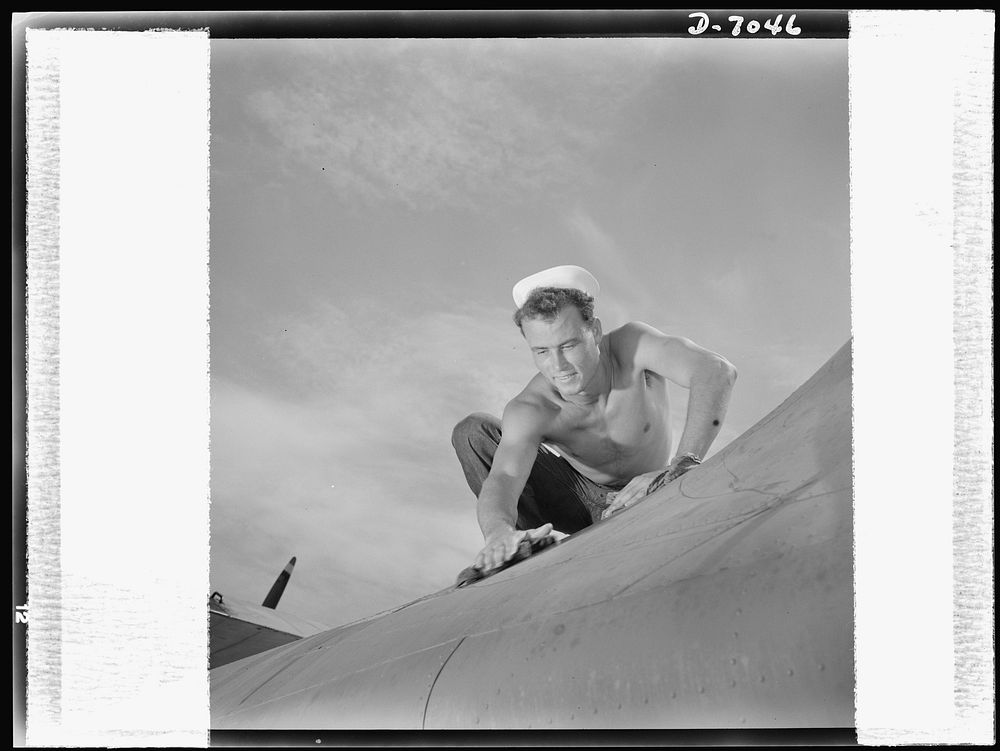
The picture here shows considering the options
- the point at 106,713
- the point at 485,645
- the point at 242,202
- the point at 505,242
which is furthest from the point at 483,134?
the point at 106,713

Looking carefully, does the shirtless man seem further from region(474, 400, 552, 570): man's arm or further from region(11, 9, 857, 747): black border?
region(11, 9, 857, 747): black border

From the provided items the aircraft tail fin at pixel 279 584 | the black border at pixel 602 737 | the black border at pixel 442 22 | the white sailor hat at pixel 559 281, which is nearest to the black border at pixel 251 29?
the black border at pixel 442 22

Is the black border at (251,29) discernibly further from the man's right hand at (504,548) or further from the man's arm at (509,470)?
the man's arm at (509,470)

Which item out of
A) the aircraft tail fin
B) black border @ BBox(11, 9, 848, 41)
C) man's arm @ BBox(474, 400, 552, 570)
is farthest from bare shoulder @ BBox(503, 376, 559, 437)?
black border @ BBox(11, 9, 848, 41)

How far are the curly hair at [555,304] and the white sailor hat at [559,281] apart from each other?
0.04 feet

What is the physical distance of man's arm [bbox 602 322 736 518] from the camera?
4.82ft

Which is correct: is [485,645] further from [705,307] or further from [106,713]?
[705,307]

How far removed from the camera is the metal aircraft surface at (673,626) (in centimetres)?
82

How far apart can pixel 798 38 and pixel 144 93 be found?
0.90 m

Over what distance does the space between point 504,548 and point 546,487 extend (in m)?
0.43

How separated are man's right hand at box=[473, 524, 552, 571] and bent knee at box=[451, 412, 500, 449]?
1.39ft

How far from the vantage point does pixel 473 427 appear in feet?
5.72

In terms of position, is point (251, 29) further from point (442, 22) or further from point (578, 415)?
point (578, 415)

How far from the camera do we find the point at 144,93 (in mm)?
1235
